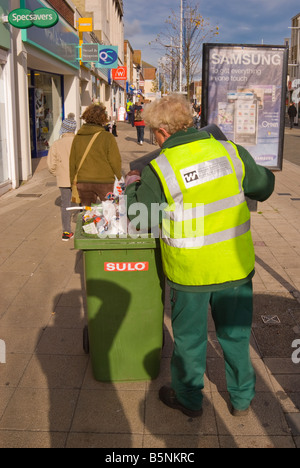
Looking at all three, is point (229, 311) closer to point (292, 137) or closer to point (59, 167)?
point (59, 167)

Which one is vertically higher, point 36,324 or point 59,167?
point 59,167

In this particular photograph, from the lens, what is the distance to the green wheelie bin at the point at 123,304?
3121 mm

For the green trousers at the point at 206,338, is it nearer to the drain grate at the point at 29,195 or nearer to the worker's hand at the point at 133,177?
the worker's hand at the point at 133,177

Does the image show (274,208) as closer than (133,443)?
No

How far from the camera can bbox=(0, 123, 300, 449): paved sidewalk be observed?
2910 mm

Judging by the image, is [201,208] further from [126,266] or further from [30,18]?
[30,18]

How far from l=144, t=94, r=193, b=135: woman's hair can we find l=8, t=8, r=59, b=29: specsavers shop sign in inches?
317

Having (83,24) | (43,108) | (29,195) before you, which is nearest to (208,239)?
(29,195)

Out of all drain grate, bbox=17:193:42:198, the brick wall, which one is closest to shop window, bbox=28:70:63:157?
the brick wall

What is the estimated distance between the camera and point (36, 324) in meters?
4.39

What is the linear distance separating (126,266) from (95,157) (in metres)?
2.97

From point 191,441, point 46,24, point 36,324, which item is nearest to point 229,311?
point 191,441

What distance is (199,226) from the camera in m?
2.71
